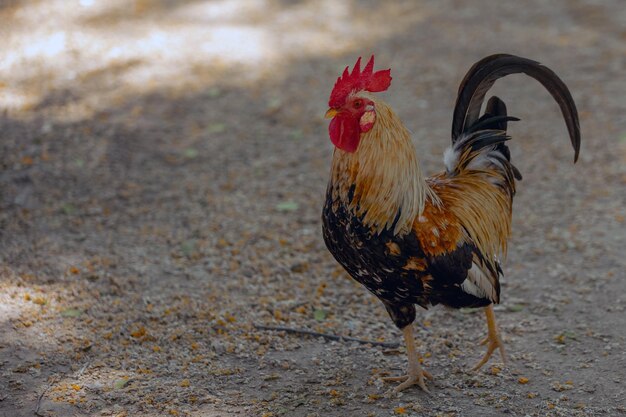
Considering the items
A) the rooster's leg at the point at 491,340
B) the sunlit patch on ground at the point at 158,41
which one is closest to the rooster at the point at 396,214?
the rooster's leg at the point at 491,340

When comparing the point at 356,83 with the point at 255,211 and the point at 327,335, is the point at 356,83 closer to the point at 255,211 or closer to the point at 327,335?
the point at 327,335

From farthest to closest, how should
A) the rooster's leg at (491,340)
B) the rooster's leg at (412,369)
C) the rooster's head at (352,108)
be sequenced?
the rooster's leg at (491,340) → the rooster's leg at (412,369) → the rooster's head at (352,108)

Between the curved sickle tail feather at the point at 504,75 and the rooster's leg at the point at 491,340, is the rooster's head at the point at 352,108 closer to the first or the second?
the curved sickle tail feather at the point at 504,75

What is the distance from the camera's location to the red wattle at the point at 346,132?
3.74m

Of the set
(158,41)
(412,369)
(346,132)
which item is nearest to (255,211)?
(412,369)

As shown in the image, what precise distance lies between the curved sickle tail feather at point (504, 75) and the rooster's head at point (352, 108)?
30.0 inches

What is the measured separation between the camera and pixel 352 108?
3.73 meters

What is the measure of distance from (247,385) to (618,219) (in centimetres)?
386

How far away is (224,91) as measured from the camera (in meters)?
8.62

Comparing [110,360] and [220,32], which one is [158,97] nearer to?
[220,32]

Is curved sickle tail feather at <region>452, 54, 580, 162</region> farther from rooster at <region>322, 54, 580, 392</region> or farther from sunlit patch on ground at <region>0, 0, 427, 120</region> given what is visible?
sunlit patch on ground at <region>0, 0, 427, 120</region>

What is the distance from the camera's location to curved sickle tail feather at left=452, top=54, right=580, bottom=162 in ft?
13.6

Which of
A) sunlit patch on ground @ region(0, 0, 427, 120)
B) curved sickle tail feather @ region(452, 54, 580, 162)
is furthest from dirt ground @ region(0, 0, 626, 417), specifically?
curved sickle tail feather @ region(452, 54, 580, 162)

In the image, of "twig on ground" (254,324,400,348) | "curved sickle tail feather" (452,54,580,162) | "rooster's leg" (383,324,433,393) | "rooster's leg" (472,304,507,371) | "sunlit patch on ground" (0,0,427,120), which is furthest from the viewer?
"sunlit patch on ground" (0,0,427,120)
